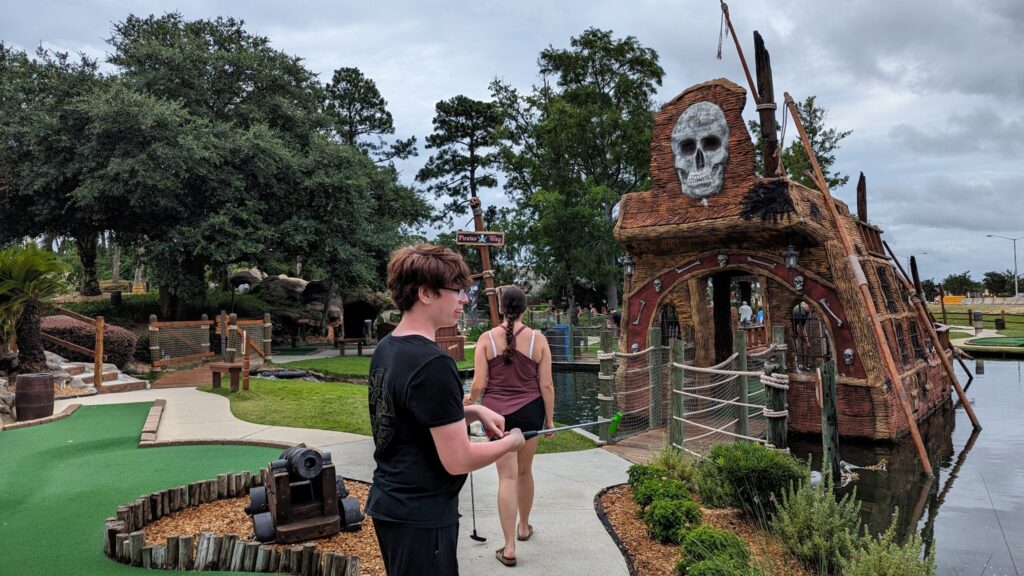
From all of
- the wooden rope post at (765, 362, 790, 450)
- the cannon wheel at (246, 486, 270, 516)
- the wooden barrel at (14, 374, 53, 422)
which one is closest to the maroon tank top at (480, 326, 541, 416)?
the cannon wheel at (246, 486, 270, 516)

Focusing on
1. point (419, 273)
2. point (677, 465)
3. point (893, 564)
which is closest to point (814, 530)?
point (893, 564)

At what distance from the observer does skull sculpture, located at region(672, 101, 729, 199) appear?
1204 centimetres

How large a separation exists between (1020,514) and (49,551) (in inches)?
401

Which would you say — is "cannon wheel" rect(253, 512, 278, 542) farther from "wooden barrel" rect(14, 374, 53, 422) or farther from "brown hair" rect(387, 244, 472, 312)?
"wooden barrel" rect(14, 374, 53, 422)

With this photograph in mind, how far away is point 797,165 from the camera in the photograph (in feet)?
88.8

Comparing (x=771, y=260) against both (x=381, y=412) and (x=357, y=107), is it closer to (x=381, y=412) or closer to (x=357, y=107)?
(x=381, y=412)

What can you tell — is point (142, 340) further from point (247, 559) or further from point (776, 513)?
point (776, 513)

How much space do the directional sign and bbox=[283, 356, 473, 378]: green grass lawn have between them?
31.8 ft

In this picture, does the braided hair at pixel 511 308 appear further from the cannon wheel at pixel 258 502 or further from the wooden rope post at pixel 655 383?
the wooden rope post at pixel 655 383

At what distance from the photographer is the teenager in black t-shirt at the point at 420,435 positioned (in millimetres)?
2262

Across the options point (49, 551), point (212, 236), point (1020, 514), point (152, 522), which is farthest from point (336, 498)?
point (212, 236)

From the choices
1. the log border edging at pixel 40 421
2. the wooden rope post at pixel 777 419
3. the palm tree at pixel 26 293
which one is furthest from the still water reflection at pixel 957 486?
the palm tree at pixel 26 293

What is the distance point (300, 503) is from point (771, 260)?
381 inches

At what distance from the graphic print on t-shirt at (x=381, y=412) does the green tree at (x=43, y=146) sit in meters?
21.9
